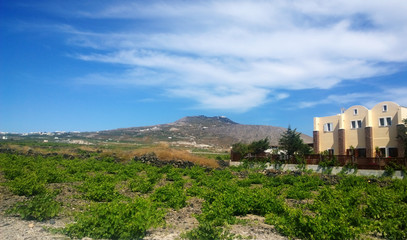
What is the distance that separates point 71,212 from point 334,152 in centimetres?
3663

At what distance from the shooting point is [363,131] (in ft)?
122

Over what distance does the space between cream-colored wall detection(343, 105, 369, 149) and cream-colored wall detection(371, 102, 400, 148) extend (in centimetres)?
104

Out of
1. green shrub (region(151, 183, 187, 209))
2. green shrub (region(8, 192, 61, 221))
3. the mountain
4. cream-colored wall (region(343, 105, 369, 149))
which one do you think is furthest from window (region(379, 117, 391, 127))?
the mountain

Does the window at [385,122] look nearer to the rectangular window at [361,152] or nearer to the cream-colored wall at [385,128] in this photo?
→ the cream-colored wall at [385,128]

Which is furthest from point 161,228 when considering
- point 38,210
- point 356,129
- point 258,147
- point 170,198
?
point 258,147

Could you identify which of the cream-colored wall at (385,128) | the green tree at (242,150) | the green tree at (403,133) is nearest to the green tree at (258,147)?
the green tree at (242,150)

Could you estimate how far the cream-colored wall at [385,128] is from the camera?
112ft

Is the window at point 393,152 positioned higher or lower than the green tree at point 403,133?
lower

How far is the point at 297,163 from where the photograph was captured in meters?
35.4

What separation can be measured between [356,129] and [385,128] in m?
3.66

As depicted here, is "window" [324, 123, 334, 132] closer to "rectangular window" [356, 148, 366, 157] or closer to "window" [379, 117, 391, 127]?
"rectangular window" [356, 148, 366, 157]

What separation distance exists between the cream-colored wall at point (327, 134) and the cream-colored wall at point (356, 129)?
1.24 metres

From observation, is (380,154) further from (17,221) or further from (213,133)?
(213,133)

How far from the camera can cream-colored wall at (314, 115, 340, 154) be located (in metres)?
40.3
